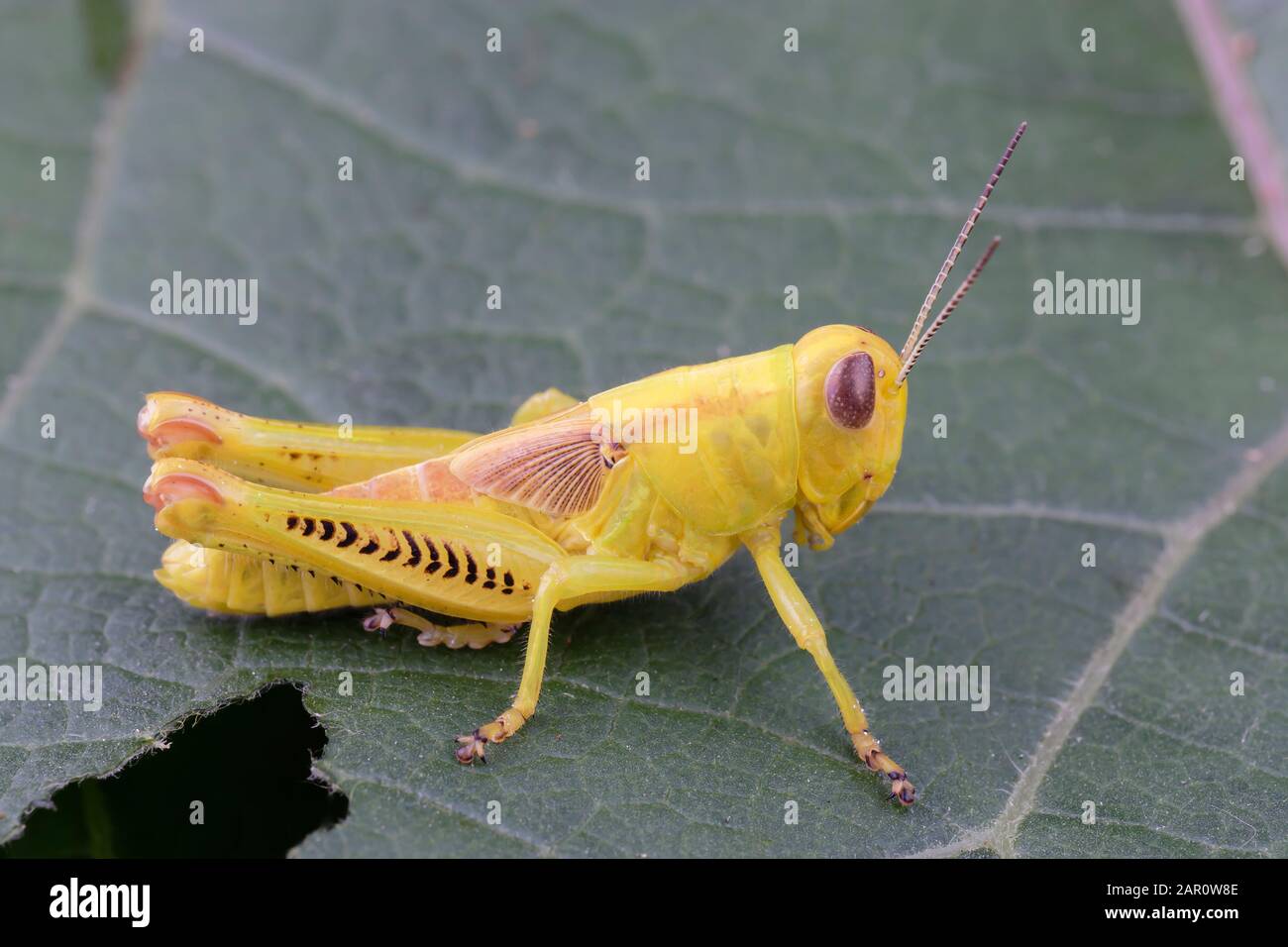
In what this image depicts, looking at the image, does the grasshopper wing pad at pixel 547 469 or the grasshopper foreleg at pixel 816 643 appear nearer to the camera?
the grasshopper foreleg at pixel 816 643

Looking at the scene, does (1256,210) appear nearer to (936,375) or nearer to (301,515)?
(936,375)

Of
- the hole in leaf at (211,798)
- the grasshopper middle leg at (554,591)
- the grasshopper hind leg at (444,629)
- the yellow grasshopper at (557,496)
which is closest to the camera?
the hole in leaf at (211,798)

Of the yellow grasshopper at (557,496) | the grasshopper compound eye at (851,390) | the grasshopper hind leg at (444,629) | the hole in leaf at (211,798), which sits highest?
the grasshopper compound eye at (851,390)

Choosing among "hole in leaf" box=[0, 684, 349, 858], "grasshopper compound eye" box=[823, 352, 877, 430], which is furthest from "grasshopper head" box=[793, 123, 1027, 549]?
"hole in leaf" box=[0, 684, 349, 858]

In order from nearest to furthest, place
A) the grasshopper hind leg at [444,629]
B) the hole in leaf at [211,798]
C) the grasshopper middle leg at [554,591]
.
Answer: the hole in leaf at [211,798] → the grasshopper middle leg at [554,591] → the grasshopper hind leg at [444,629]

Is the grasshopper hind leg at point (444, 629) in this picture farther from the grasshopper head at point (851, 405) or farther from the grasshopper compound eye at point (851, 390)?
the grasshopper compound eye at point (851, 390)

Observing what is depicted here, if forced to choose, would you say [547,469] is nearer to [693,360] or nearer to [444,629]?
[444,629]

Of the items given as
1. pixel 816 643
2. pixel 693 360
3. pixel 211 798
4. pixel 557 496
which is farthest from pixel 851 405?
pixel 211 798

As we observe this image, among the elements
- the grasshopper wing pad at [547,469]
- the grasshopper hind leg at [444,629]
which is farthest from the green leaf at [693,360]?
the grasshopper wing pad at [547,469]
